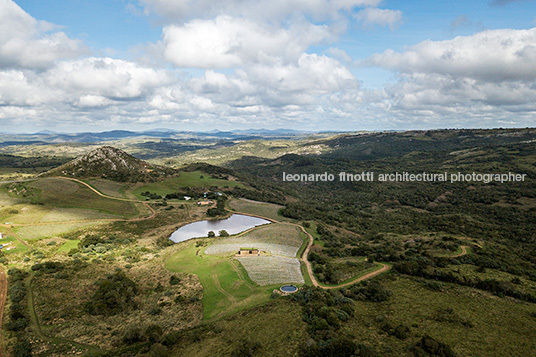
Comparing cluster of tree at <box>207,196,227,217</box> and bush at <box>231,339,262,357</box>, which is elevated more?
bush at <box>231,339,262,357</box>

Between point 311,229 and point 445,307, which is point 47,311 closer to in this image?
point 445,307

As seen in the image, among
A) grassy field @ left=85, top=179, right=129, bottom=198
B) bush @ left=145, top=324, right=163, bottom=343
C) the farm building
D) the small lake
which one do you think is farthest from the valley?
grassy field @ left=85, top=179, right=129, bottom=198

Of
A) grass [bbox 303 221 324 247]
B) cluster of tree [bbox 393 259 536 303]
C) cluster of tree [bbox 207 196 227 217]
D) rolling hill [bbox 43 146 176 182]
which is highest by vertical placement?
rolling hill [bbox 43 146 176 182]

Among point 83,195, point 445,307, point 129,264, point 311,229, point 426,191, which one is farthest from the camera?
point 426,191

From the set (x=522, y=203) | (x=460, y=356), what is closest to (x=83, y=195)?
(x=460, y=356)

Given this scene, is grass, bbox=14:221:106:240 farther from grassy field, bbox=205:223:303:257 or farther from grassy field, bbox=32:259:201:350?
grassy field, bbox=205:223:303:257

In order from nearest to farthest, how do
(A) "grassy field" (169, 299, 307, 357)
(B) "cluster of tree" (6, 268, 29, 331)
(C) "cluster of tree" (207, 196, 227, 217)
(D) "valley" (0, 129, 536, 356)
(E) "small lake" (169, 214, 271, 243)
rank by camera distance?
(A) "grassy field" (169, 299, 307, 357)
(D) "valley" (0, 129, 536, 356)
(B) "cluster of tree" (6, 268, 29, 331)
(E) "small lake" (169, 214, 271, 243)
(C) "cluster of tree" (207, 196, 227, 217)
